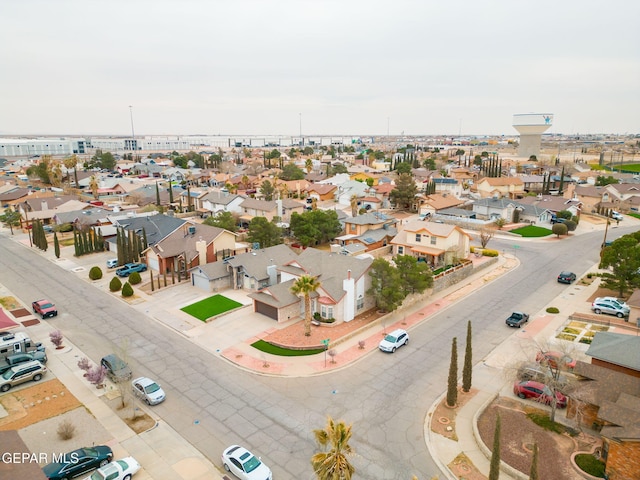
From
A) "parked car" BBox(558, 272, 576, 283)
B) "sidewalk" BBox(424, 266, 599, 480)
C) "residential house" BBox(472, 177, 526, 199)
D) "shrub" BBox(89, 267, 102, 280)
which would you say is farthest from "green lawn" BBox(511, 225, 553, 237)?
"shrub" BBox(89, 267, 102, 280)

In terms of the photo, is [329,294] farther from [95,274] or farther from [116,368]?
[95,274]

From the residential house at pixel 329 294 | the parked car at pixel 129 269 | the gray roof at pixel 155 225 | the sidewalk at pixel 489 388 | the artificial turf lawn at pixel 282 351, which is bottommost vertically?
the sidewalk at pixel 489 388

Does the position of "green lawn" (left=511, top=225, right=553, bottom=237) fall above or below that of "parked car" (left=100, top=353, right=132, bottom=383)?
below

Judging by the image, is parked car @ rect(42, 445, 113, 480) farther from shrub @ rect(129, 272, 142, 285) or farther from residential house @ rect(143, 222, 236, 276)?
residential house @ rect(143, 222, 236, 276)

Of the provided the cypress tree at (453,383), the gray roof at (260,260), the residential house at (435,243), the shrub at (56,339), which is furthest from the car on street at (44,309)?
the residential house at (435,243)

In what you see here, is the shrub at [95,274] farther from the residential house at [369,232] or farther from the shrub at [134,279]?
the residential house at [369,232]

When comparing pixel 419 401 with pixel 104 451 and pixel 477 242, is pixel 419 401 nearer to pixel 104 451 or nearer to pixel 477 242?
pixel 104 451
